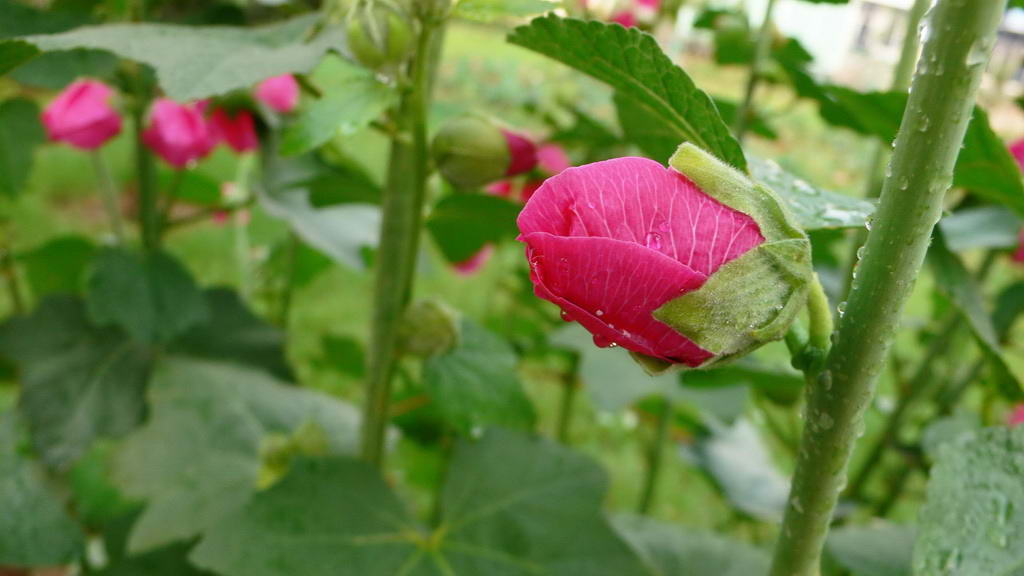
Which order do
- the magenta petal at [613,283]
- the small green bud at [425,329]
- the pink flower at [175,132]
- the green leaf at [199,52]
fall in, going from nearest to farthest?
the magenta petal at [613,283] < the green leaf at [199,52] < the small green bud at [425,329] < the pink flower at [175,132]

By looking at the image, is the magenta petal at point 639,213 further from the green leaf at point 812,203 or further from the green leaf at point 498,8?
the green leaf at point 498,8

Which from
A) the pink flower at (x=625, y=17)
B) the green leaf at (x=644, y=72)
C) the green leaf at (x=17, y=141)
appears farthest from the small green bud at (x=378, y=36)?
the pink flower at (x=625, y=17)

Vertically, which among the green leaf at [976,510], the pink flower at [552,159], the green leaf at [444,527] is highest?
the green leaf at [976,510]

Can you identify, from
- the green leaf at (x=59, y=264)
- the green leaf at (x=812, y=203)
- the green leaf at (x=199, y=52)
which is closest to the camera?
the green leaf at (x=812, y=203)

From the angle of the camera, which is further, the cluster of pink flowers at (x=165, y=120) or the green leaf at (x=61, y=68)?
the cluster of pink flowers at (x=165, y=120)

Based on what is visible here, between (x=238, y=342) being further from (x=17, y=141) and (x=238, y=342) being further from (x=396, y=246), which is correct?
(x=396, y=246)

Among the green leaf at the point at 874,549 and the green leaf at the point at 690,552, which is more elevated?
the green leaf at the point at 874,549

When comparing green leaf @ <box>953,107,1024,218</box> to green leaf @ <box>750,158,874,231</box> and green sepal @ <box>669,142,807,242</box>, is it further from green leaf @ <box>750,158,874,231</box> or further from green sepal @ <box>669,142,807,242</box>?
green sepal @ <box>669,142,807,242</box>
